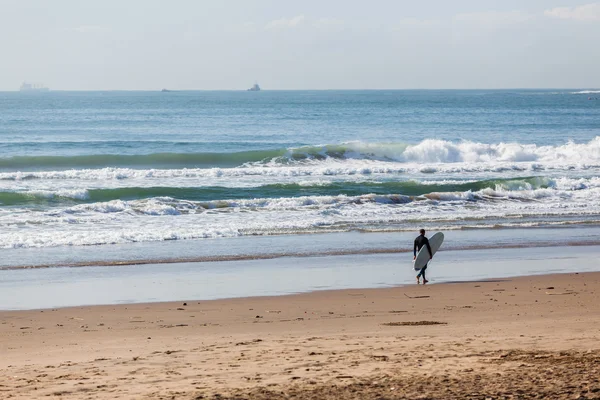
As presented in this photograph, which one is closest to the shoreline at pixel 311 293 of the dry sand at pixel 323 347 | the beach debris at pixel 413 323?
the dry sand at pixel 323 347

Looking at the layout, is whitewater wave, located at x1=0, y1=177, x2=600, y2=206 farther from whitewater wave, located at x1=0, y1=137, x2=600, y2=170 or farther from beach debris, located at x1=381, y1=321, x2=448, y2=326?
beach debris, located at x1=381, y1=321, x2=448, y2=326

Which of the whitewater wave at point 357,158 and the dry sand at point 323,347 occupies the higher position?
the whitewater wave at point 357,158

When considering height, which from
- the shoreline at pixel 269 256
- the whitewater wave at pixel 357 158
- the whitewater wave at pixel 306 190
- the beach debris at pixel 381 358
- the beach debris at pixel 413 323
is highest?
the whitewater wave at pixel 357 158

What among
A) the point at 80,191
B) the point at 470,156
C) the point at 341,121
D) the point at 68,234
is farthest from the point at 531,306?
the point at 341,121

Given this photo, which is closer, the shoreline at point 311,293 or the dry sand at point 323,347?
the dry sand at point 323,347

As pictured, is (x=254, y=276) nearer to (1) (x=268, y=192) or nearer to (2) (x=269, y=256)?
(2) (x=269, y=256)

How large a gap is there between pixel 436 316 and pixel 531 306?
5.11 feet

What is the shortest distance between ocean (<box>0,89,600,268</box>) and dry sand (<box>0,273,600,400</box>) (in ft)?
17.4

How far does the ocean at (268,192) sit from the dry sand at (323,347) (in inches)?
209

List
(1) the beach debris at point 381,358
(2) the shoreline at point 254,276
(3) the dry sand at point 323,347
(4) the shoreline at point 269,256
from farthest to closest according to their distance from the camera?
(4) the shoreline at point 269,256, (2) the shoreline at point 254,276, (1) the beach debris at point 381,358, (3) the dry sand at point 323,347

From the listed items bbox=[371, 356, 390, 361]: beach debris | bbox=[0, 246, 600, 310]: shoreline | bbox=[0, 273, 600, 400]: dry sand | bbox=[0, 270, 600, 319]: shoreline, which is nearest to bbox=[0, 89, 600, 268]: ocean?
bbox=[0, 246, 600, 310]: shoreline

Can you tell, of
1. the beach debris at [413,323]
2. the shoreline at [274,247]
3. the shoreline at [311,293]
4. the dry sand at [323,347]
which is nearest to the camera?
the dry sand at [323,347]

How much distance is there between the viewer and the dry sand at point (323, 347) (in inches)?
274

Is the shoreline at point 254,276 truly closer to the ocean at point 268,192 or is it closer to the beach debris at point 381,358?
the ocean at point 268,192
